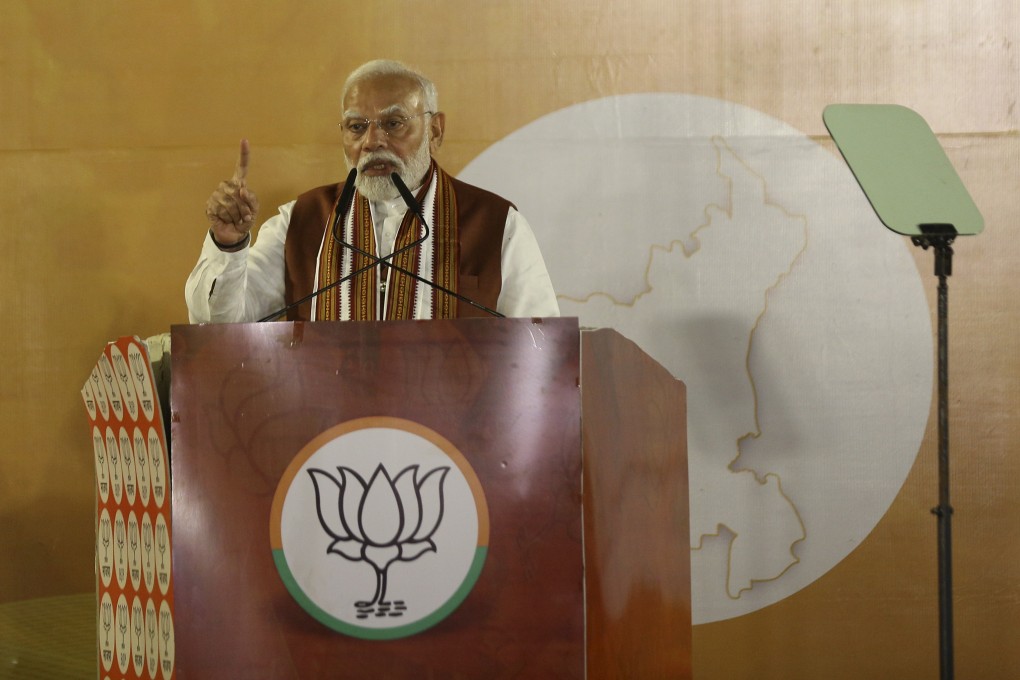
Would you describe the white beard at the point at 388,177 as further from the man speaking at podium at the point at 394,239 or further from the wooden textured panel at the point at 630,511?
the wooden textured panel at the point at 630,511

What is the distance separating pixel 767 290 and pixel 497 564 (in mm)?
1699

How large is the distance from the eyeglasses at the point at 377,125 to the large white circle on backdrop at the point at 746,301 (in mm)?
622

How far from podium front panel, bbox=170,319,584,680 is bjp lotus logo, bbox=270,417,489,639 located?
13 millimetres

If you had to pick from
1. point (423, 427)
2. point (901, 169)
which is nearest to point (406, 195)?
point (423, 427)

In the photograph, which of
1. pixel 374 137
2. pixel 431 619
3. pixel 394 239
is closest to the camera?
pixel 431 619

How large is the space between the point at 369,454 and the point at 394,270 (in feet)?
3.07

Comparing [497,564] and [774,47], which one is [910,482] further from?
[497,564]

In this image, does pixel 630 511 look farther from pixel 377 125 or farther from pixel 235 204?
pixel 377 125

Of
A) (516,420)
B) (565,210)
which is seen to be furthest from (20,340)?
(516,420)

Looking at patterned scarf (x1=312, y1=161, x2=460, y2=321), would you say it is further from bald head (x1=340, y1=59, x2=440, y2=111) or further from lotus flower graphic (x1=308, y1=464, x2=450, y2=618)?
lotus flower graphic (x1=308, y1=464, x2=450, y2=618)

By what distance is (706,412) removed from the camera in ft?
9.07

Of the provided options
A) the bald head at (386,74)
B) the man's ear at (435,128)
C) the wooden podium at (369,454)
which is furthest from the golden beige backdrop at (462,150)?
the wooden podium at (369,454)

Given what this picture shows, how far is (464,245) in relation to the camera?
227 cm

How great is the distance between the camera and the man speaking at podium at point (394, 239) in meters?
2.16
